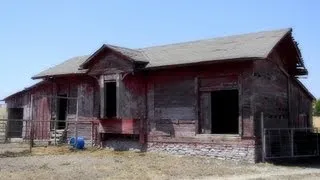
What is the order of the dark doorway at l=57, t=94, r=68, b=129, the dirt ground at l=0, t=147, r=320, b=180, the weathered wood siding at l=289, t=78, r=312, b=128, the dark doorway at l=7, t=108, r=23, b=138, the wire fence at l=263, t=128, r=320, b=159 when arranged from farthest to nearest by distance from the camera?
the dark doorway at l=7, t=108, r=23, b=138 < the dark doorway at l=57, t=94, r=68, b=129 < the weathered wood siding at l=289, t=78, r=312, b=128 < the wire fence at l=263, t=128, r=320, b=159 < the dirt ground at l=0, t=147, r=320, b=180

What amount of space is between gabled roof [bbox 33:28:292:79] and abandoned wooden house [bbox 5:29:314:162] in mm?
49

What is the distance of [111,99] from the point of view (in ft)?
79.4

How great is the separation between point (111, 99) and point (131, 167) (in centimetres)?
823

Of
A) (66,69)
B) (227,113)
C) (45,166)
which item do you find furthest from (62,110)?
(45,166)

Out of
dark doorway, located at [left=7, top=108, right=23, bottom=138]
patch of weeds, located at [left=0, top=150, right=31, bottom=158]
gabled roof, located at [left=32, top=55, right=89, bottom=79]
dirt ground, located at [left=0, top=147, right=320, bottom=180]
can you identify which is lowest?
dirt ground, located at [left=0, top=147, right=320, bottom=180]

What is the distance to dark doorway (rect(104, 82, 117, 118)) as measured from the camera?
23641 mm

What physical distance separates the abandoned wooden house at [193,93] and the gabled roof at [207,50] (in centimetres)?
5

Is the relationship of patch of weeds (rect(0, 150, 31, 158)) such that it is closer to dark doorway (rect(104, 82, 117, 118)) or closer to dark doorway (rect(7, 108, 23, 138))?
dark doorway (rect(104, 82, 117, 118))

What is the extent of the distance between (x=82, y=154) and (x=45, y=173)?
639cm

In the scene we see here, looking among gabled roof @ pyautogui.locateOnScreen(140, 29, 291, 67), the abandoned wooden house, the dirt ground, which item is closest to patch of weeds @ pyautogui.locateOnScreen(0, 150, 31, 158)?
the dirt ground

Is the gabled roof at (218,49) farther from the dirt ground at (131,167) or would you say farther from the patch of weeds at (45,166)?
the patch of weeds at (45,166)

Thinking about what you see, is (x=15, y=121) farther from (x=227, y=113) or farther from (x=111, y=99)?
(x=227, y=113)

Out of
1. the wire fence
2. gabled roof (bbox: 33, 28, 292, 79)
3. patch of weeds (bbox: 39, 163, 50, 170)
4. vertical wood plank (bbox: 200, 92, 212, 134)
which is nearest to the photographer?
patch of weeds (bbox: 39, 163, 50, 170)

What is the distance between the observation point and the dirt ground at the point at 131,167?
14.5 meters
